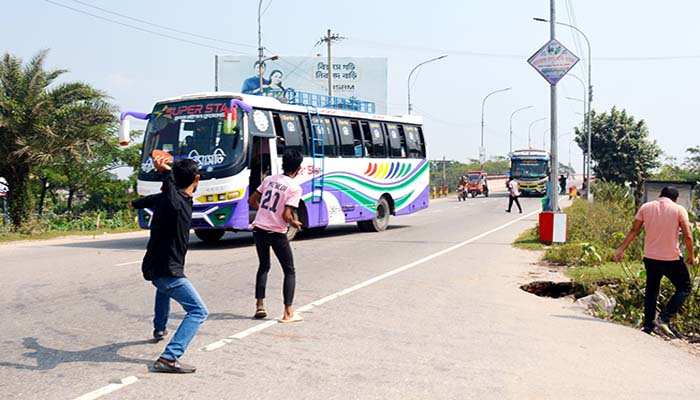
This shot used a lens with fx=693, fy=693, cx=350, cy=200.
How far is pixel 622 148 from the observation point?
44.9 metres

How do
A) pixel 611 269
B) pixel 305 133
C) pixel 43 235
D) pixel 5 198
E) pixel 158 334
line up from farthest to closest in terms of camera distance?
pixel 5 198, pixel 43 235, pixel 305 133, pixel 611 269, pixel 158 334

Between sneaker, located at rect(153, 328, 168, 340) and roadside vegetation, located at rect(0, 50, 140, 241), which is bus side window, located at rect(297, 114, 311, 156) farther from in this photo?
sneaker, located at rect(153, 328, 168, 340)

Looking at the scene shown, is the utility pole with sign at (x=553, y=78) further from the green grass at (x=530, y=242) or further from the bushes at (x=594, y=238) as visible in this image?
the bushes at (x=594, y=238)

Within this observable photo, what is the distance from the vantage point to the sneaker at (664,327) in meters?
8.02

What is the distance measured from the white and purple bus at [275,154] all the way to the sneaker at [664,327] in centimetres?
836

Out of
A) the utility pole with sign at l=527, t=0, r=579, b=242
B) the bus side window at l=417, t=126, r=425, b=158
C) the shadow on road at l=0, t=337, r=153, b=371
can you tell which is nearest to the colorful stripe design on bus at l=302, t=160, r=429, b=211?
the bus side window at l=417, t=126, r=425, b=158

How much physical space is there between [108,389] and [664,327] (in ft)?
20.4

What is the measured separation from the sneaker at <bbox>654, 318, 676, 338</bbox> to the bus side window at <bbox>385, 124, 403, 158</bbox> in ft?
40.6

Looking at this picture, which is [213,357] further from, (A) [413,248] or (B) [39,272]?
(A) [413,248]

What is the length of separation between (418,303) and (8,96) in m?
17.2

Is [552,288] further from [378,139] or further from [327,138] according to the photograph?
[378,139]

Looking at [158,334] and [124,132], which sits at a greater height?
[124,132]

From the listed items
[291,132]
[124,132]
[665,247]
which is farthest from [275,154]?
[665,247]

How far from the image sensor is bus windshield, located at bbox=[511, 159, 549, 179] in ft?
159
